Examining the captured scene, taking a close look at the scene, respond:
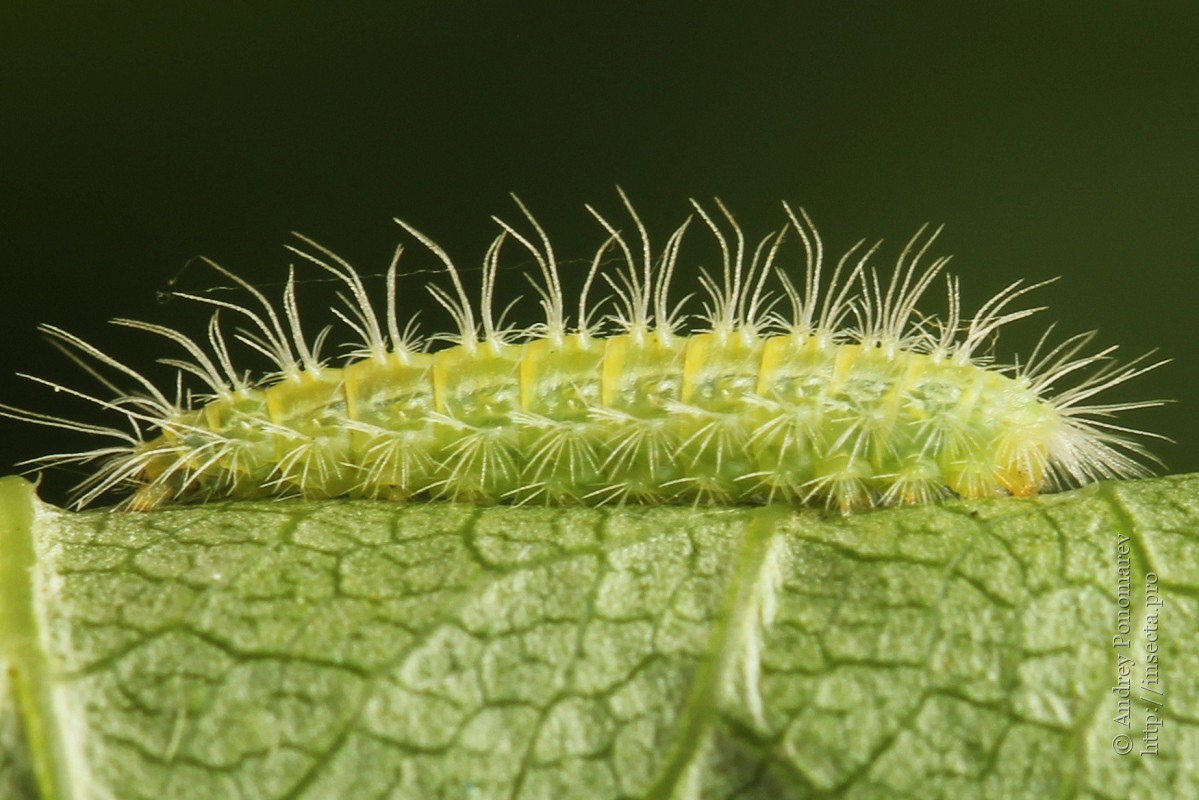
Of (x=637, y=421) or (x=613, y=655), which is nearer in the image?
(x=613, y=655)

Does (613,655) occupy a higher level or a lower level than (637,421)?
lower

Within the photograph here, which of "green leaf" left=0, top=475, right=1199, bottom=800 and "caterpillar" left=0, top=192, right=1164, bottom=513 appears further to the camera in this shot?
"caterpillar" left=0, top=192, right=1164, bottom=513

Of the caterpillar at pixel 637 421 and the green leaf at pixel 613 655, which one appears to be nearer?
the green leaf at pixel 613 655

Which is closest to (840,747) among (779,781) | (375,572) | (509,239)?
(779,781)

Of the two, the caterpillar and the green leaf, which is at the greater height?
the caterpillar

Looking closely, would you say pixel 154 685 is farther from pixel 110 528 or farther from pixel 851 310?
pixel 851 310
